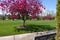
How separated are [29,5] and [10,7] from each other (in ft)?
3.79

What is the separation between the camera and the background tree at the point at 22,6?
11043 millimetres

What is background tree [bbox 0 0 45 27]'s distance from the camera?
11043 millimetres

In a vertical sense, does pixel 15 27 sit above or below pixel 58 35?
below

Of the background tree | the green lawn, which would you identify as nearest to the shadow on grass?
the green lawn

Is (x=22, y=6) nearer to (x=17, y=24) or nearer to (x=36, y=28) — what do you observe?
(x=17, y=24)

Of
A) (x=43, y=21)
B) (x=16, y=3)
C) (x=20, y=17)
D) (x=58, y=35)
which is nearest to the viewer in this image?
(x=58, y=35)

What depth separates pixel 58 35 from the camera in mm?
1878

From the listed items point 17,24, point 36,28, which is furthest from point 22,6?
point 36,28

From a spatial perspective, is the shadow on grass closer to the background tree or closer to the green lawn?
the green lawn

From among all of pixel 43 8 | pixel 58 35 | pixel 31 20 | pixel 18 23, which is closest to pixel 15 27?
pixel 18 23

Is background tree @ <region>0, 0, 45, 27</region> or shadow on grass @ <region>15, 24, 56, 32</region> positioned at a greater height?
background tree @ <region>0, 0, 45, 27</region>

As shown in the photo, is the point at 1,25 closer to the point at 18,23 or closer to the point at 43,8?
the point at 18,23

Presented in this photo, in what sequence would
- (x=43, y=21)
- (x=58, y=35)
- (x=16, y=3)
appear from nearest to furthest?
(x=58, y=35)
(x=16, y=3)
(x=43, y=21)

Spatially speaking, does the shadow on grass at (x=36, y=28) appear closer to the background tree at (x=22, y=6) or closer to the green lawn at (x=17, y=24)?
the green lawn at (x=17, y=24)
